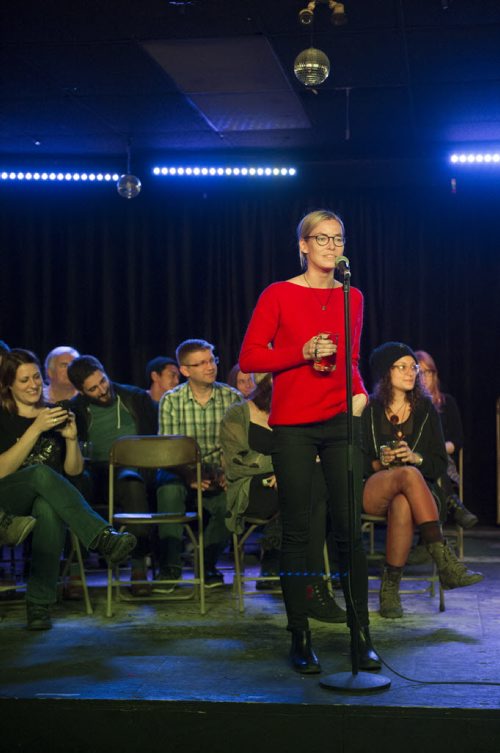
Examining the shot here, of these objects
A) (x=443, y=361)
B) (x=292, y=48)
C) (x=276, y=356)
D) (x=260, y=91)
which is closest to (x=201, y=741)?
(x=276, y=356)

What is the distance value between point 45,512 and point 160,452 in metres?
0.74

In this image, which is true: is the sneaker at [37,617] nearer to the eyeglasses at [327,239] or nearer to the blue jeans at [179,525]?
the blue jeans at [179,525]

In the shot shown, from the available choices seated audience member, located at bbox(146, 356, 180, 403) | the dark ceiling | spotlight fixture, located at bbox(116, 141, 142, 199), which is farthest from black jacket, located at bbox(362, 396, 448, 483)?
spotlight fixture, located at bbox(116, 141, 142, 199)

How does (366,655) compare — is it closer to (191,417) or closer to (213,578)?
(213,578)

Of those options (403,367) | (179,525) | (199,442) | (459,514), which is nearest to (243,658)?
(179,525)

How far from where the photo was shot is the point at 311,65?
487 centimetres

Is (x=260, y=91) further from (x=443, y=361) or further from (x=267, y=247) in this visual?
(x=443, y=361)

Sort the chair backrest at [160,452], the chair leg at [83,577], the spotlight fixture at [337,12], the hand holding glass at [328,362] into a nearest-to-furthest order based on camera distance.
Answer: the hand holding glass at [328,362]
the spotlight fixture at [337,12]
the chair leg at [83,577]
the chair backrest at [160,452]

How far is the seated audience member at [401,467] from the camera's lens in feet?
14.9

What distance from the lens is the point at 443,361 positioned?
791cm

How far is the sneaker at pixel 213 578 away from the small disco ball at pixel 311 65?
2619 millimetres

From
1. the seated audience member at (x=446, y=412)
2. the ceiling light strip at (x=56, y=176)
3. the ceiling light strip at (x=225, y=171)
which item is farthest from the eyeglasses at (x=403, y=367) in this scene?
the ceiling light strip at (x=56, y=176)

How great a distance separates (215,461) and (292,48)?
2.35 meters

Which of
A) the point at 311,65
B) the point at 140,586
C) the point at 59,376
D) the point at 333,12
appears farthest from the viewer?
the point at 59,376
